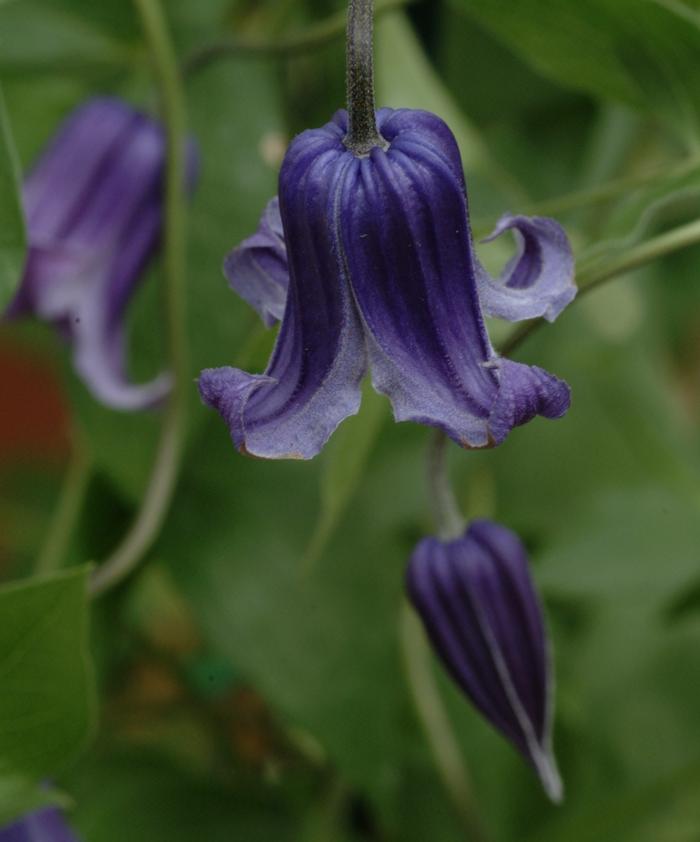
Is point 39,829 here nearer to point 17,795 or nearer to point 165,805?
point 17,795

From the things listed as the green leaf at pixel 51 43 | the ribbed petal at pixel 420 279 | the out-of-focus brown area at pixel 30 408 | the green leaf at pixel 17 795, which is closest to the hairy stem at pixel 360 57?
the ribbed petal at pixel 420 279

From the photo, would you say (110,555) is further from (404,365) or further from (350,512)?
(404,365)

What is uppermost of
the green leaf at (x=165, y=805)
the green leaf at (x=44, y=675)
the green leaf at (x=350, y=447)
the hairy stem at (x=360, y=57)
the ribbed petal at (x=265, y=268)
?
the hairy stem at (x=360, y=57)

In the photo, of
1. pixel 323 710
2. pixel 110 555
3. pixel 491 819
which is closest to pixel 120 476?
pixel 110 555

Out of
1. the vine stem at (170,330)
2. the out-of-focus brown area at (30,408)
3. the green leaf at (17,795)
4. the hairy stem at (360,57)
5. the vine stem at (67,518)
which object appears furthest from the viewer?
the out-of-focus brown area at (30,408)

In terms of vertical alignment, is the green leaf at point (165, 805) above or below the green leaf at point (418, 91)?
below

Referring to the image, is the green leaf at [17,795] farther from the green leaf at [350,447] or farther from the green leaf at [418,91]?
the green leaf at [418,91]
